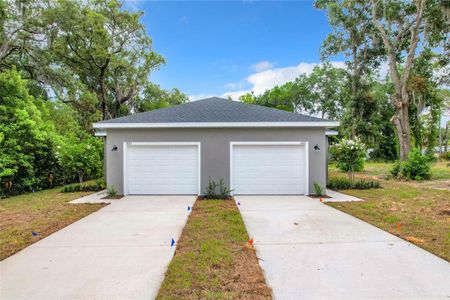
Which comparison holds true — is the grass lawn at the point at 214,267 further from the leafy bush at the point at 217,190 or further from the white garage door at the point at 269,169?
the white garage door at the point at 269,169

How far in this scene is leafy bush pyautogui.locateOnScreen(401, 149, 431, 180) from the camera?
1235 centimetres

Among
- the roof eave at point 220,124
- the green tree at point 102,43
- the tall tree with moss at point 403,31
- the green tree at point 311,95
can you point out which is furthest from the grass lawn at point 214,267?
the green tree at point 311,95

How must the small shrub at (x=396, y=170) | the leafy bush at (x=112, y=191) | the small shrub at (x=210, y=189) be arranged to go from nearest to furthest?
the small shrub at (x=210, y=189), the leafy bush at (x=112, y=191), the small shrub at (x=396, y=170)

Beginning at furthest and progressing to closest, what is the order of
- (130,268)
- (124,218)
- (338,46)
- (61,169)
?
(338,46) → (61,169) → (124,218) → (130,268)

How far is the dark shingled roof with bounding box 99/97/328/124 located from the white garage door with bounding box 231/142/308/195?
3.18ft

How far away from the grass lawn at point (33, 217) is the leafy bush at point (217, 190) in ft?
10.5

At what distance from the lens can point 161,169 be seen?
8773 mm

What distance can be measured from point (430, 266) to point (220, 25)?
14713 mm

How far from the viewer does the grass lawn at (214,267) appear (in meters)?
2.65

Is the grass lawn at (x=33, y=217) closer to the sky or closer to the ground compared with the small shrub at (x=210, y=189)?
closer to the ground

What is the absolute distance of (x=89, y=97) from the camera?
58.7ft

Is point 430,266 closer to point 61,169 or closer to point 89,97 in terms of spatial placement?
point 61,169

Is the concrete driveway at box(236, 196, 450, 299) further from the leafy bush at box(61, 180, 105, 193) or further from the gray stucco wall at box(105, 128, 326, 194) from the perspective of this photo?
the leafy bush at box(61, 180, 105, 193)

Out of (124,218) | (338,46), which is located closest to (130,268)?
(124,218)
